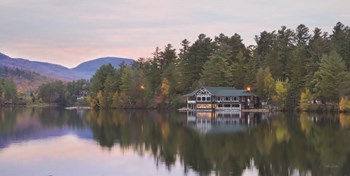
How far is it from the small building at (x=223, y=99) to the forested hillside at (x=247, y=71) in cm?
252

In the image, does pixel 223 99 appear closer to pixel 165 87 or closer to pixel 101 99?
pixel 165 87

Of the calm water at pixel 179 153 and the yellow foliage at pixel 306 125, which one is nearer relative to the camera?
the calm water at pixel 179 153

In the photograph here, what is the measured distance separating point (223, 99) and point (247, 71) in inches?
367

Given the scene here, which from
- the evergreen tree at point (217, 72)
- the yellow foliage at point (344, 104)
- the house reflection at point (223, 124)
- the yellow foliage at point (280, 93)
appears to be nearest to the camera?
the house reflection at point (223, 124)

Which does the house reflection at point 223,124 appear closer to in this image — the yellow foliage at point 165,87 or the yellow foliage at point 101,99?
the yellow foliage at point 165,87

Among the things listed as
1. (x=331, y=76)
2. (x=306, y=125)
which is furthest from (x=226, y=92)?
(x=306, y=125)

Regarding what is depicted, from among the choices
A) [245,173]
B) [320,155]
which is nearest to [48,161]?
[245,173]

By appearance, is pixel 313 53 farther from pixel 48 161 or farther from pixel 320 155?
pixel 48 161

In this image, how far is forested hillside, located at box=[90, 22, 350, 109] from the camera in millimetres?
76875

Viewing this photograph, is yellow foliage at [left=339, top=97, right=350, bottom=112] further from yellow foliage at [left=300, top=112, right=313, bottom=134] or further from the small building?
yellow foliage at [left=300, top=112, right=313, bottom=134]

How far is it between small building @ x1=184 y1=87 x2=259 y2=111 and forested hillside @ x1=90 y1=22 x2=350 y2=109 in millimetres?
2516

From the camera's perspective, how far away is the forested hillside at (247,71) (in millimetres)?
76875

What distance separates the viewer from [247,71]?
93.1m

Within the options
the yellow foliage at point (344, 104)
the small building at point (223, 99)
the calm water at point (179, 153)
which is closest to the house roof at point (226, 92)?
the small building at point (223, 99)
